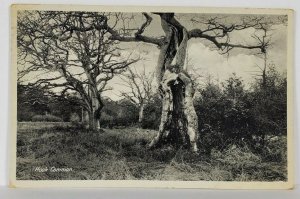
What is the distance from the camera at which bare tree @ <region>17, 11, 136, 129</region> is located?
1.09 metres

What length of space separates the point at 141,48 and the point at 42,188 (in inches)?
15.8

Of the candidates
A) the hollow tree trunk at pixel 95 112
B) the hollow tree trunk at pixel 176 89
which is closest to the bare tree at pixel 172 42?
the hollow tree trunk at pixel 176 89

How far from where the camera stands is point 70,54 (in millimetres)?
1094

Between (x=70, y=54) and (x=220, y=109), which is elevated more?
(x=70, y=54)

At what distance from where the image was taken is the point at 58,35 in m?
1.09

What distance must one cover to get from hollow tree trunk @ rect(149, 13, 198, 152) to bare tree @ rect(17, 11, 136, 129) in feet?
0.30

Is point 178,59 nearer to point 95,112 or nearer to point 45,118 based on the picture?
point 95,112

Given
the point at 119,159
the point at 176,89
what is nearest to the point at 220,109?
the point at 176,89

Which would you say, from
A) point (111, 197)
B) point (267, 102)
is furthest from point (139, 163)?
point (267, 102)

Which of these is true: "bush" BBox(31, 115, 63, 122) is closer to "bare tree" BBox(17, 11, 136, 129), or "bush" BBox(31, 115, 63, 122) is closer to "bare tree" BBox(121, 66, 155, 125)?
"bare tree" BBox(17, 11, 136, 129)

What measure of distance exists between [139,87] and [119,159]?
177 millimetres

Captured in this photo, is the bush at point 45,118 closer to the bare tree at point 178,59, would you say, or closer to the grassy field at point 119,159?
the grassy field at point 119,159

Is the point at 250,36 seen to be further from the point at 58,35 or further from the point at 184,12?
the point at 58,35

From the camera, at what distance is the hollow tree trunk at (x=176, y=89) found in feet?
3.59
